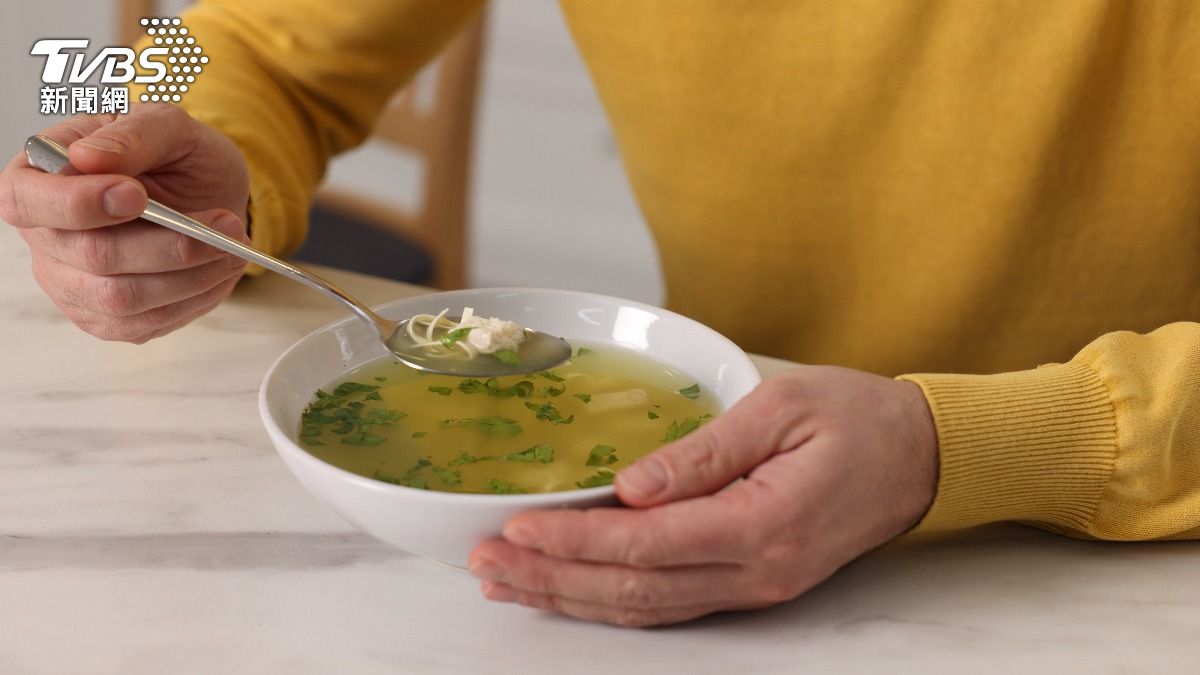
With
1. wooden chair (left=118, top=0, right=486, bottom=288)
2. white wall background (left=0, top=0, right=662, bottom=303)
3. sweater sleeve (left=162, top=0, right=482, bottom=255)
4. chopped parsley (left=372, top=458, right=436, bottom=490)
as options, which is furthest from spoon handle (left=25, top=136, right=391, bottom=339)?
white wall background (left=0, top=0, right=662, bottom=303)

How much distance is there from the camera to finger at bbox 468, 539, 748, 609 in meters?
0.78

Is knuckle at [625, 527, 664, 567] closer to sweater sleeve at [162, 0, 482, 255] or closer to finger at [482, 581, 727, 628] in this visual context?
finger at [482, 581, 727, 628]

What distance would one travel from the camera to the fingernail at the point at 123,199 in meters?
0.97

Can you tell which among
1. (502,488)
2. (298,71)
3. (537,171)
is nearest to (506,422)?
(502,488)

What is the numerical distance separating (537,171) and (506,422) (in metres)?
2.86

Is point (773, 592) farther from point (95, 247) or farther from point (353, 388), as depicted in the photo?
point (95, 247)

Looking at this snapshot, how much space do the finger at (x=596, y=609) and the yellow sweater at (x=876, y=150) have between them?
0.58 meters

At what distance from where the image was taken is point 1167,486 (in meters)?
0.92

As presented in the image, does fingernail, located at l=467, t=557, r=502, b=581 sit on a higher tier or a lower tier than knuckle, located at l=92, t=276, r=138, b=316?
higher

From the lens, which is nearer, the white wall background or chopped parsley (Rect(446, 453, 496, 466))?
chopped parsley (Rect(446, 453, 496, 466))

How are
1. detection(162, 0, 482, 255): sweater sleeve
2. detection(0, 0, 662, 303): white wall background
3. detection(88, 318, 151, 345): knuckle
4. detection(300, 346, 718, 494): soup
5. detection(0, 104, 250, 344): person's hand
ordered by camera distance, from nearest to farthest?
detection(300, 346, 718, 494): soup < detection(0, 104, 250, 344): person's hand < detection(88, 318, 151, 345): knuckle < detection(162, 0, 482, 255): sweater sleeve < detection(0, 0, 662, 303): white wall background

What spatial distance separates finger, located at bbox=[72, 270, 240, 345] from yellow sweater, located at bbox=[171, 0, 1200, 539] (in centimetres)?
21

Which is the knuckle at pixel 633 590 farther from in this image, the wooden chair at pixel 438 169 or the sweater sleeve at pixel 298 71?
the wooden chair at pixel 438 169

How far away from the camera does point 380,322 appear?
41.8 inches
